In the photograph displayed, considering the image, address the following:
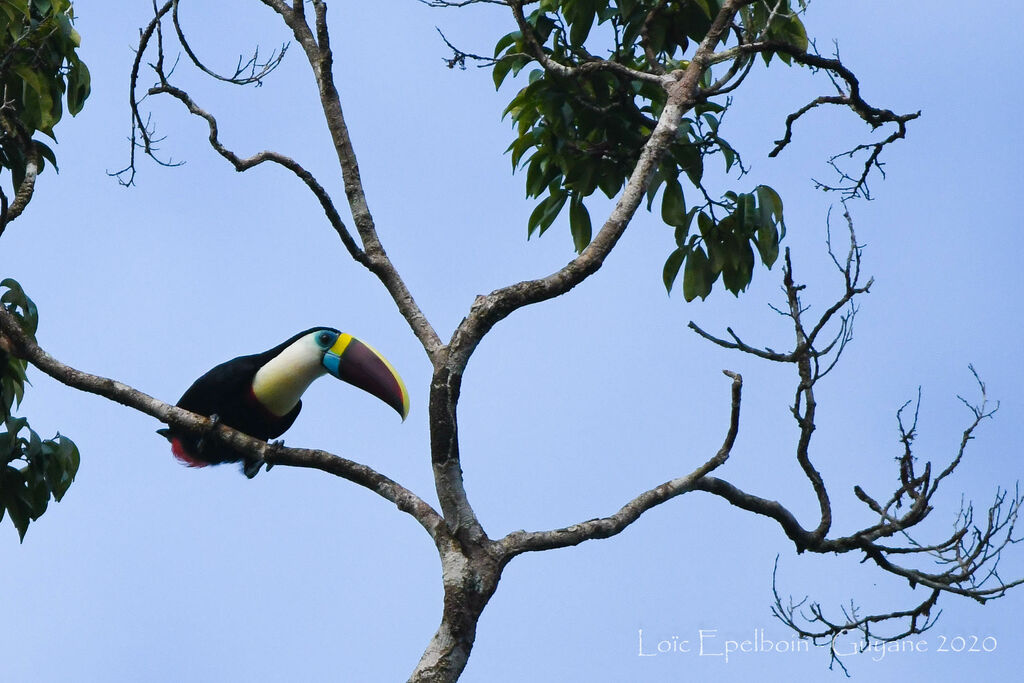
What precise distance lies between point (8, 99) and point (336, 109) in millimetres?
1438

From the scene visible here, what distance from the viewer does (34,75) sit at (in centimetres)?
461

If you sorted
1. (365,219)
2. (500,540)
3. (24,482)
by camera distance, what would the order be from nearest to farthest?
(500,540) → (365,219) → (24,482)

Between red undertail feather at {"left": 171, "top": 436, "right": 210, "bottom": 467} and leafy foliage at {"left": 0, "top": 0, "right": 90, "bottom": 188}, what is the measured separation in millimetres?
1412

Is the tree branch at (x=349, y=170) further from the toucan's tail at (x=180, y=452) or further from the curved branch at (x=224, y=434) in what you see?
the toucan's tail at (x=180, y=452)

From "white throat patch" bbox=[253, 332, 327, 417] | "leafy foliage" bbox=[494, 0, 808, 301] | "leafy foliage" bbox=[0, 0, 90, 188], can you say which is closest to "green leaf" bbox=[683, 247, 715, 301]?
"leafy foliage" bbox=[494, 0, 808, 301]

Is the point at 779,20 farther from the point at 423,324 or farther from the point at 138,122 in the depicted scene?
the point at 138,122

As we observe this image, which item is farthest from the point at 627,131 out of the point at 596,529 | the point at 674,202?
the point at 596,529

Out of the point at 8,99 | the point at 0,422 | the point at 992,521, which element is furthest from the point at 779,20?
the point at 0,422

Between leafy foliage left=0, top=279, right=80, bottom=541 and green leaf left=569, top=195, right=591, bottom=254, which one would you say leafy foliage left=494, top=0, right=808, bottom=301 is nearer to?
green leaf left=569, top=195, right=591, bottom=254

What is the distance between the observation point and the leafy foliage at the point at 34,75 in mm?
4457

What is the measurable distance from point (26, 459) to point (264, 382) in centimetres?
112

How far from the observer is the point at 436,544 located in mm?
3588

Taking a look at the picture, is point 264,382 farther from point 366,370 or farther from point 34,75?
point 34,75

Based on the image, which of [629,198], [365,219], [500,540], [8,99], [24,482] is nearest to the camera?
[500,540]
